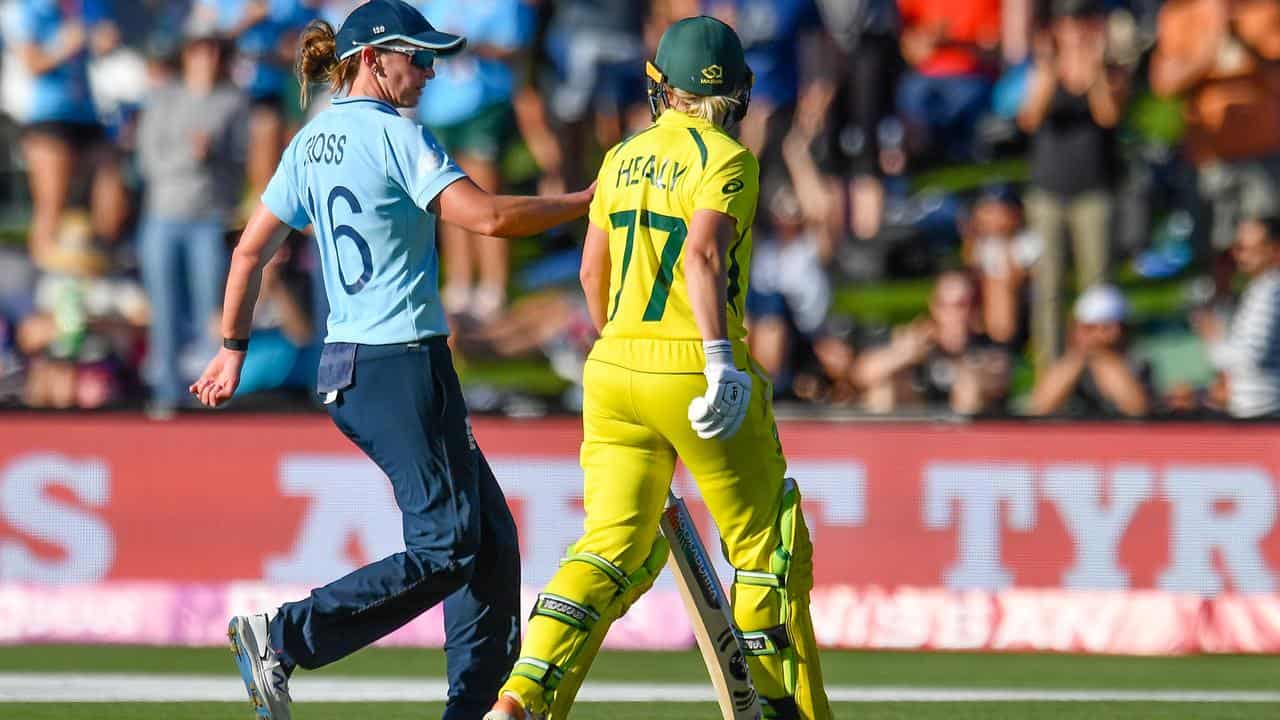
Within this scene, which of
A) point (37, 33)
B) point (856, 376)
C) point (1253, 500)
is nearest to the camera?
point (1253, 500)

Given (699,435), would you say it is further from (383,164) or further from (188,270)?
(188,270)

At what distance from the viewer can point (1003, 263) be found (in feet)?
38.1

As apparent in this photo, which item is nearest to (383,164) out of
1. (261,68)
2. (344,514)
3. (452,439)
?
(452,439)

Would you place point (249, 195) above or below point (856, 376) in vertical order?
above

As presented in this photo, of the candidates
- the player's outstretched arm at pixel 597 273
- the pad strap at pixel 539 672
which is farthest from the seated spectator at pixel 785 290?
the pad strap at pixel 539 672

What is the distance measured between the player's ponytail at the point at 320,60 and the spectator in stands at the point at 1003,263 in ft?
20.0

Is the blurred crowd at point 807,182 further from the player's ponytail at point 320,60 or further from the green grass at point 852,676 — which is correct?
the player's ponytail at point 320,60

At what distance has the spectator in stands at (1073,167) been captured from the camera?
11523 millimetres

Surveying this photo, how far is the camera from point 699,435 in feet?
18.2

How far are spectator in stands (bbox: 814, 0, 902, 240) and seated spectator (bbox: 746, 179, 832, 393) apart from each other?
0.39 meters

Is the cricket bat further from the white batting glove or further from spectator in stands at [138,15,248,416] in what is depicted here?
spectator in stands at [138,15,248,416]

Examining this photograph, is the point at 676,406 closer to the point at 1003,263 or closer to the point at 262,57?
the point at 1003,263

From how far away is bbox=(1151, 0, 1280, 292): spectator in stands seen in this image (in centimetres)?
1176

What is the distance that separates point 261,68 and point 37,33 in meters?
1.43
